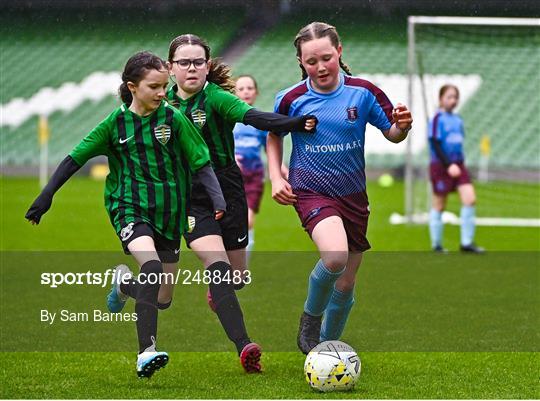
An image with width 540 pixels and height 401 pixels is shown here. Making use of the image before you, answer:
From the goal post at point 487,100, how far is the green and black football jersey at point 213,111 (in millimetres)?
6138

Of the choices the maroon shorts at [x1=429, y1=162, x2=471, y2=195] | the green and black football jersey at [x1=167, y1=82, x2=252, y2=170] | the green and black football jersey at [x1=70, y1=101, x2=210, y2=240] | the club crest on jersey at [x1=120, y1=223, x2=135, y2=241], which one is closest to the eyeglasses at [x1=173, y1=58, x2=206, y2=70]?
the green and black football jersey at [x1=167, y1=82, x2=252, y2=170]

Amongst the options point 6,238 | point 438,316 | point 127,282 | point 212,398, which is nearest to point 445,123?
point 438,316

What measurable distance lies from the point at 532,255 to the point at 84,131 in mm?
14541

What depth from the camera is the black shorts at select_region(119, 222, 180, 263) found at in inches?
A: 193

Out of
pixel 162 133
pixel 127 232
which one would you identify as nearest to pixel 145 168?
pixel 162 133

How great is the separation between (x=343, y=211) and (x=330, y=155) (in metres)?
0.29

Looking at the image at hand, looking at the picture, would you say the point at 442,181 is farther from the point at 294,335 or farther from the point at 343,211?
the point at 343,211

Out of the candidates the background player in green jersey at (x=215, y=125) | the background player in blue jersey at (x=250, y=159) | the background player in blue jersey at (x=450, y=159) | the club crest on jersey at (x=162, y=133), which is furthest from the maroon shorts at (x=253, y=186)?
the club crest on jersey at (x=162, y=133)

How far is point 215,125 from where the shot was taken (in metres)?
5.45

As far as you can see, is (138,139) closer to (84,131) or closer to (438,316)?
(438,316)

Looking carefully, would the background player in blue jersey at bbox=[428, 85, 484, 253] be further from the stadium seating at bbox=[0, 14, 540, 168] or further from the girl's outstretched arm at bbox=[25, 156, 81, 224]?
the girl's outstretched arm at bbox=[25, 156, 81, 224]

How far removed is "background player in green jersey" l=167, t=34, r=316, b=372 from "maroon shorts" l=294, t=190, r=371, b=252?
44 centimetres

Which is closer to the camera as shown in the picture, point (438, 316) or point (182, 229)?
point (182, 229)

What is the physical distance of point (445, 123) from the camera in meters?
10.7
